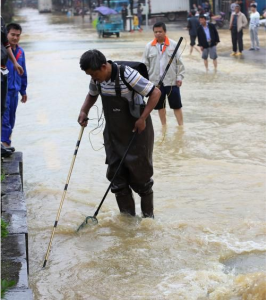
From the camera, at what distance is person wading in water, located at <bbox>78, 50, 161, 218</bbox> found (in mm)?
5793

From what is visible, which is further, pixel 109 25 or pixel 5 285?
pixel 109 25

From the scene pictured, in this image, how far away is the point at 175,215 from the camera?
699cm

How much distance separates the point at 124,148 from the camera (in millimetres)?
6145

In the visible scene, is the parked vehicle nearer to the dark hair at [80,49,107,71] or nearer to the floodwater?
the floodwater

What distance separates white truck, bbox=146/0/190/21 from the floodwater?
36.5 meters

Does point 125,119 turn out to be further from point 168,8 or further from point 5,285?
point 168,8

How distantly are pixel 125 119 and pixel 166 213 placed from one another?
142 cm

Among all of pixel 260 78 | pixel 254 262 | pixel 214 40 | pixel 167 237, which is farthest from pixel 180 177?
pixel 214 40

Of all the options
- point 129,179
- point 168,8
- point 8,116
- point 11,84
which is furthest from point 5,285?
point 168,8

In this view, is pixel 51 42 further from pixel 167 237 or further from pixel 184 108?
pixel 167 237

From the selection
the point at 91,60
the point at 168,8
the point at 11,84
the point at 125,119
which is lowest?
the point at 125,119

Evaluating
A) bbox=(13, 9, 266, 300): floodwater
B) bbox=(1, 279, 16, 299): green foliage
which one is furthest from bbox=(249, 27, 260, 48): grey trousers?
bbox=(1, 279, 16, 299): green foliage

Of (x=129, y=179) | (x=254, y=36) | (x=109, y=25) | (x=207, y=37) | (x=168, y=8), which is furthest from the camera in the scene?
(x=168, y=8)

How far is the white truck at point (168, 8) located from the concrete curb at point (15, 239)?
143 ft
